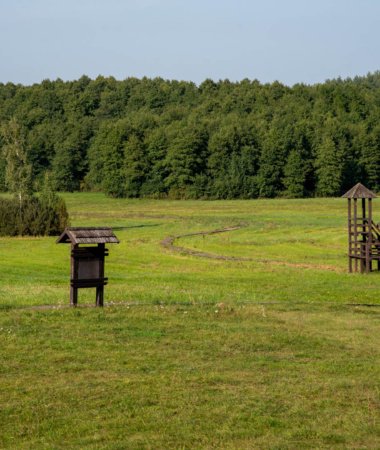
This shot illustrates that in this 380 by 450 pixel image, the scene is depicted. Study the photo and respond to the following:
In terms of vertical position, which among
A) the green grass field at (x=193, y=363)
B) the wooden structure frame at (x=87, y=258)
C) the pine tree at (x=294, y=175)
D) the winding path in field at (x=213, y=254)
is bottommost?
the green grass field at (x=193, y=363)

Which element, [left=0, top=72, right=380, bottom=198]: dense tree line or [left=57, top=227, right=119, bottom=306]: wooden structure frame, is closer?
[left=57, top=227, right=119, bottom=306]: wooden structure frame

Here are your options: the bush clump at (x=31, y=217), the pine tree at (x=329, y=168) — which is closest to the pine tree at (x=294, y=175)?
the pine tree at (x=329, y=168)

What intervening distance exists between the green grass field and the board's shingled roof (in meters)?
1.94

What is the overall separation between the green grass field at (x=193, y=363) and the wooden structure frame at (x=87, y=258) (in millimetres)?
740

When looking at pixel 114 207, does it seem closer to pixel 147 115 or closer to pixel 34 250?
pixel 147 115

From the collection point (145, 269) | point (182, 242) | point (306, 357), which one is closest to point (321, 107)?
point (182, 242)

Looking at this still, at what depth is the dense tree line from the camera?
131 m

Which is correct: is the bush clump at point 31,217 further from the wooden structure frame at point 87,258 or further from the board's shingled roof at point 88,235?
the wooden structure frame at point 87,258

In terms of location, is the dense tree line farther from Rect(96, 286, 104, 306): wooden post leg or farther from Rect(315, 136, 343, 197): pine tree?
Rect(96, 286, 104, 306): wooden post leg

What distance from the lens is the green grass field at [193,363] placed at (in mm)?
11469

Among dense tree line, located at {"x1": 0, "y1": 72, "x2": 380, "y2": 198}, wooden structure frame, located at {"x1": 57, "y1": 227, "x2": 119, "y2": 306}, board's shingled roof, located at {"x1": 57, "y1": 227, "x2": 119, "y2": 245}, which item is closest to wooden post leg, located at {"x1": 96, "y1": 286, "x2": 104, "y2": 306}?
wooden structure frame, located at {"x1": 57, "y1": 227, "x2": 119, "y2": 306}

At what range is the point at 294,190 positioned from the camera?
425ft

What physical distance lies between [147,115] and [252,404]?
5566 inches

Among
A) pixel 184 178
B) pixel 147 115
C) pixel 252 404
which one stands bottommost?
pixel 252 404
